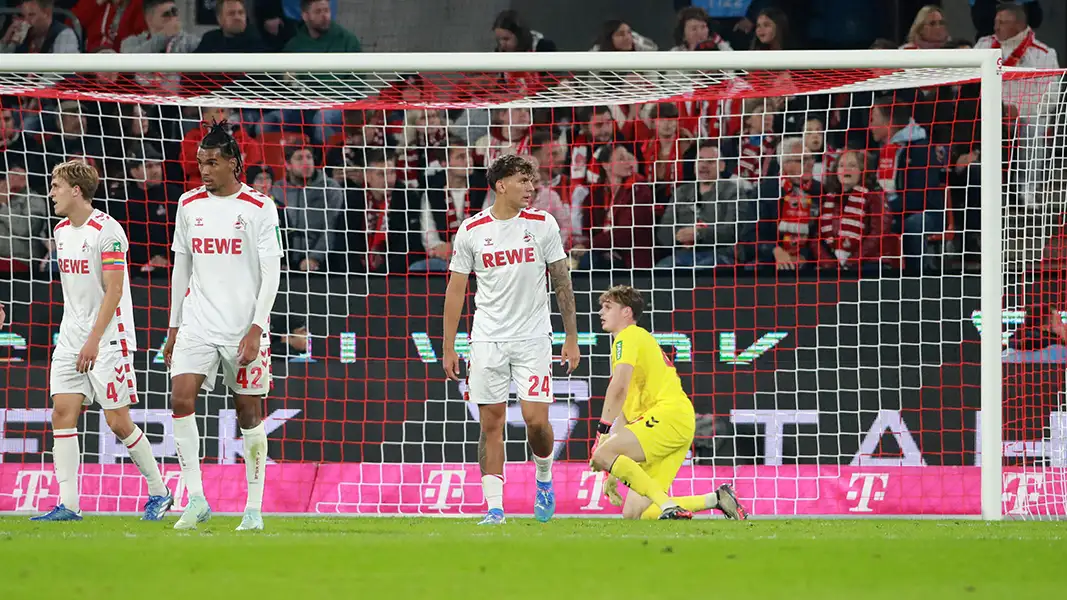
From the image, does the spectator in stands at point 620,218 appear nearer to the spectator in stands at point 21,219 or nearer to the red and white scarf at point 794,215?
the red and white scarf at point 794,215

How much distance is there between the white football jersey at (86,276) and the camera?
7.37 meters

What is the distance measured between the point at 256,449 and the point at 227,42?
6.54 m

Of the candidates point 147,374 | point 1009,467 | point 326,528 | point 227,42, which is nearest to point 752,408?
point 1009,467

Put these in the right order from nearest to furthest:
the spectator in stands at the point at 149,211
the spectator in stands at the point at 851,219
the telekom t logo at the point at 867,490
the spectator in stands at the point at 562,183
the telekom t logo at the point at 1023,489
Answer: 1. the telekom t logo at the point at 1023,489
2. the telekom t logo at the point at 867,490
3. the spectator in stands at the point at 851,219
4. the spectator in stands at the point at 149,211
5. the spectator in stands at the point at 562,183

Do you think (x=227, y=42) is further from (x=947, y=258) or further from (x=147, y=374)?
(x=947, y=258)

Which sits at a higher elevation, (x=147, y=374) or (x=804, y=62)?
(x=804, y=62)

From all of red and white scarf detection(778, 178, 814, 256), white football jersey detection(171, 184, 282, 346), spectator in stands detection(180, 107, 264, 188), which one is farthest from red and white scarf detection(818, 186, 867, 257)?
white football jersey detection(171, 184, 282, 346)

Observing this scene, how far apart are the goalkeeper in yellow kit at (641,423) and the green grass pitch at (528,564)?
4.06 ft

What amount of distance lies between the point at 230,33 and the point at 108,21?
1.15 m

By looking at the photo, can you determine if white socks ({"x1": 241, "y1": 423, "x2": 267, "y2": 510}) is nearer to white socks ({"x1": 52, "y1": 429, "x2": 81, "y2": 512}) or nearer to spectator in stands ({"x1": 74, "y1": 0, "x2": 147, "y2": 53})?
white socks ({"x1": 52, "y1": 429, "x2": 81, "y2": 512})

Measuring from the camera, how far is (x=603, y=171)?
1070cm

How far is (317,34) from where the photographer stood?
1252cm

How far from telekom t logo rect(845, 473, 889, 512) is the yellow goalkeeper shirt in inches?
60.0

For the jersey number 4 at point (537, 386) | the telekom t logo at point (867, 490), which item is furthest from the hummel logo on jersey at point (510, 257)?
the telekom t logo at point (867, 490)
